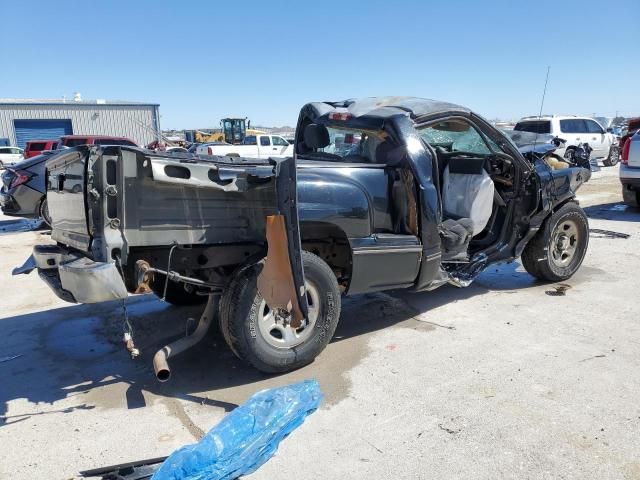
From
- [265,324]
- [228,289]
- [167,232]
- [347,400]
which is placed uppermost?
[167,232]

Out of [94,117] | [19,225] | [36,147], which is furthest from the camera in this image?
[94,117]

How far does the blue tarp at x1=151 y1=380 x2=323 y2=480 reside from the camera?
2.66 metres

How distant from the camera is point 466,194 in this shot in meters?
5.22

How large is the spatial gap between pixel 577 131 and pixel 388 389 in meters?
19.6

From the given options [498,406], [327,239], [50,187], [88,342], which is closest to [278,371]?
[327,239]

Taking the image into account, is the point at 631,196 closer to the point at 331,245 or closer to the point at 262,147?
the point at 331,245

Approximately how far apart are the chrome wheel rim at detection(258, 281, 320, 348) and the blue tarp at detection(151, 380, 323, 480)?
1.20ft

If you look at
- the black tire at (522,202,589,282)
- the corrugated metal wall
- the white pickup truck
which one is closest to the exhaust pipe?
the black tire at (522,202,589,282)

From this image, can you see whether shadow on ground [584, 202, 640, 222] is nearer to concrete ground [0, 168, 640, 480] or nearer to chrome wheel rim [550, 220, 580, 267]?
chrome wheel rim [550, 220, 580, 267]

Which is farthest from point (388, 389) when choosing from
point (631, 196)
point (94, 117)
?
point (94, 117)

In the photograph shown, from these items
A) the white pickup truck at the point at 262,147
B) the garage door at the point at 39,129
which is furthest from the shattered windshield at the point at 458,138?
the garage door at the point at 39,129

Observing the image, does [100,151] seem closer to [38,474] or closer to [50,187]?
[50,187]

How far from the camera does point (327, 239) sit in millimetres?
4281

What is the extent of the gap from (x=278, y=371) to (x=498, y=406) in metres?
1.51
